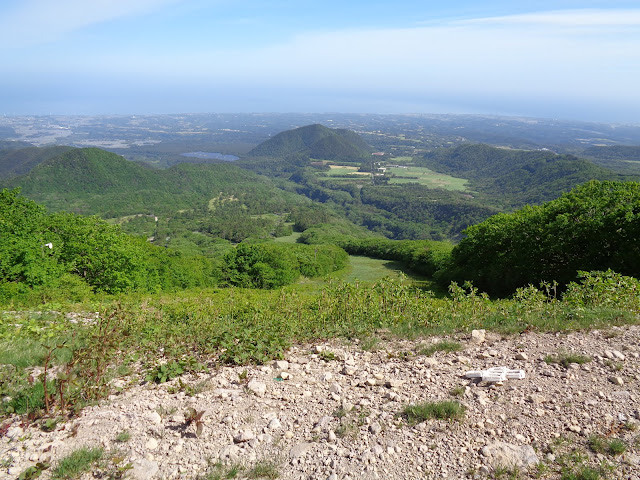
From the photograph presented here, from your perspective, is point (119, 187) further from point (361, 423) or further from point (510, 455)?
point (510, 455)

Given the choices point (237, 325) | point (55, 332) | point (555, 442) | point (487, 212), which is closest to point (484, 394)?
point (555, 442)

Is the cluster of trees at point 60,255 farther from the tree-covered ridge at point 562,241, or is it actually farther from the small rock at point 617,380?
the tree-covered ridge at point 562,241

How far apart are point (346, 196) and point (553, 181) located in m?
90.5

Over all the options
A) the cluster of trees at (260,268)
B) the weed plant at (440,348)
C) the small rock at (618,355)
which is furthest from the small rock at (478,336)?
the cluster of trees at (260,268)

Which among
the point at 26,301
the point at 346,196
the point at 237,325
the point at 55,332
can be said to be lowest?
the point at 346,196

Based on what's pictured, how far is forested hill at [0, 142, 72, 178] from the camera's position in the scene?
167 metres

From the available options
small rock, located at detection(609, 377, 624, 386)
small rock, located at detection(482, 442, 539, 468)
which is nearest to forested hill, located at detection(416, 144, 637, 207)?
small rock, located at detection(609, 377, 624, 386)

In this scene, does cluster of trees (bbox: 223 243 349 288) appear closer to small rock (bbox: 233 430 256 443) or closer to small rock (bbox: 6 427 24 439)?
small rock (bbox: 6 427 24 439)

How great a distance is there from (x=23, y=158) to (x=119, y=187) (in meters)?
64.1

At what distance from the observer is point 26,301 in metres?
12.6

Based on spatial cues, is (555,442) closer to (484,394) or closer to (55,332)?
(484,394)

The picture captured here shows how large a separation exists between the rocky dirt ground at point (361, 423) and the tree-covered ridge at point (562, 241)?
48.1 ft

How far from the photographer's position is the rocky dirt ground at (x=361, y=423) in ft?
11.9

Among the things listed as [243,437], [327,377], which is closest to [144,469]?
[243,437]
